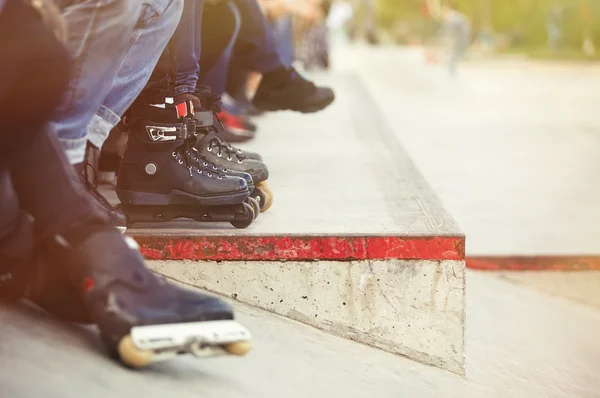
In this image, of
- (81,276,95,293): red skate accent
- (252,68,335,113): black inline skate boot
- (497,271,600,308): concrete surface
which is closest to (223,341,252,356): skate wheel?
(81,276,95,293): red skate accent

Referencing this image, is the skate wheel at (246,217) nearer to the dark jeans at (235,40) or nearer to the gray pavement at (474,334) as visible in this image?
the gray pavement at (474,334)

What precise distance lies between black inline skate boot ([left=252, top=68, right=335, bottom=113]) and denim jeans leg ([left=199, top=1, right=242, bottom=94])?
0.69 ft

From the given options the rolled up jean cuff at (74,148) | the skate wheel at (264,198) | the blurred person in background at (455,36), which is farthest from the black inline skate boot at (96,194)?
the blurred person in background at (455,36)

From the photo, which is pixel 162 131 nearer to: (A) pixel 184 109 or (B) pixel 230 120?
(A) pixel 184 109

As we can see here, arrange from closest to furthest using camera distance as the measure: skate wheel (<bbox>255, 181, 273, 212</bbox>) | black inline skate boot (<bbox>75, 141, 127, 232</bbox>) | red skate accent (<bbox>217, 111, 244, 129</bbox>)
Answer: black inline skate boot (<bbox>75, 141, 127, 232</bbox>) → skate wheel (<bbox>255, 181, 273, 212</bbox>) → red skate accent (<bbox>217, 111, 244, 129</bbox>)

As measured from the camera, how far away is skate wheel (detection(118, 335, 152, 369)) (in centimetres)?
171

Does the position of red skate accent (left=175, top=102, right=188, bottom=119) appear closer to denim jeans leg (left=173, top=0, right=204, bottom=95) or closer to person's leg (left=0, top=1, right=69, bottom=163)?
denim jeans leg (left=173, top=0, right=204, bottom=95)

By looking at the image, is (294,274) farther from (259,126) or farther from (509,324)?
(259,126)

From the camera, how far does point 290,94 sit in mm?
3602

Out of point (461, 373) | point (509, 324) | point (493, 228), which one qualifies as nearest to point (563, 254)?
point (493, 228)

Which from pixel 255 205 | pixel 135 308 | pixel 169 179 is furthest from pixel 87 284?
pixel 255 205

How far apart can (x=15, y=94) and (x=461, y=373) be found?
57.7 inches

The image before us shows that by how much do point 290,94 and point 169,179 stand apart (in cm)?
122

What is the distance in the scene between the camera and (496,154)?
707 cm
